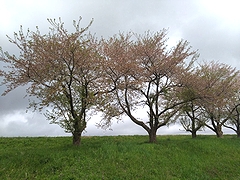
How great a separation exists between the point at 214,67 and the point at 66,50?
887 inches

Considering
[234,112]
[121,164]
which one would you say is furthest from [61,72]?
[234,112]

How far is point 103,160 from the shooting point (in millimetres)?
12852

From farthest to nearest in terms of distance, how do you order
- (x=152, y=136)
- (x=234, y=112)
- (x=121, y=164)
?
(x=234, y=112), (x=152, y=136), (x=121, y=164)

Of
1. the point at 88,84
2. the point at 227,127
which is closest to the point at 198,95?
the point at 88,84

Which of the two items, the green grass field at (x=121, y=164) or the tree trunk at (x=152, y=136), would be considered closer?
the green grass field at (x=121, y=164)

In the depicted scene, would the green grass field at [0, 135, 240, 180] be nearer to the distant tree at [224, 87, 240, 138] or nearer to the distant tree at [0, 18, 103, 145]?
the distant tree at [0, 18, 103, 145]

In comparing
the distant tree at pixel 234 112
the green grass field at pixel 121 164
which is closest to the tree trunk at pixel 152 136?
the green grass field at pixel 121 164

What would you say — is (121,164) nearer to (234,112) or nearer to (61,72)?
(61,72)

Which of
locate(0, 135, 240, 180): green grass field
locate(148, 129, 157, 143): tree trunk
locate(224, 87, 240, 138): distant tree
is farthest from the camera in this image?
locate(224, 87, 240, 138): distant tree

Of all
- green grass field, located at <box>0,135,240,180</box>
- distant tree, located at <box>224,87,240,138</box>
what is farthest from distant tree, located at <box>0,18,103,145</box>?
distant tree, located at <box>224,87,240,138</box>

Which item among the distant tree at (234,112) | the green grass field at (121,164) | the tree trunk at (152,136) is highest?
the distant tree at (234,112)

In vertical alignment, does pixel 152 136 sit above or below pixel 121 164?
above

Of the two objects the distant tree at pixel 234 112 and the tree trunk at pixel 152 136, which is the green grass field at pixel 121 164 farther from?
the distant tree at pixel 234 112

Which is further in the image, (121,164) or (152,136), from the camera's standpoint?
(152,136)
